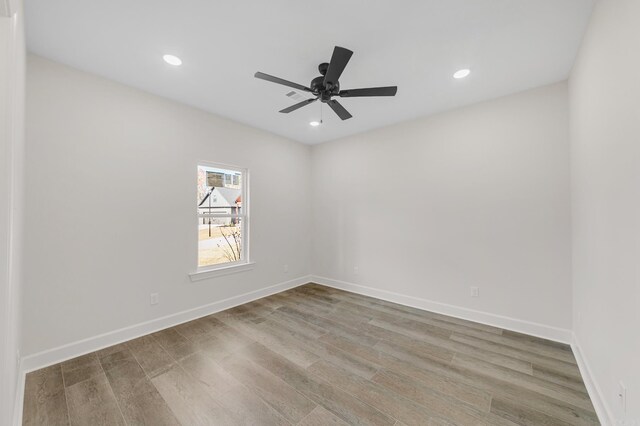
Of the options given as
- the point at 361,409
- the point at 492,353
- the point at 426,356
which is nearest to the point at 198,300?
the point at 361,409

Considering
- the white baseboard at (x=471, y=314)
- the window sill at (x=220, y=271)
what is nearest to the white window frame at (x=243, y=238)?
the window sill at (x=220, y=271)

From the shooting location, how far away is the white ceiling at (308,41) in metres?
1.73

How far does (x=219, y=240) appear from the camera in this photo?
12.3 feet

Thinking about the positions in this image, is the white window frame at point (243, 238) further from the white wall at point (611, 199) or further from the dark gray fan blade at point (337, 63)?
the white wall at point (611, 199)

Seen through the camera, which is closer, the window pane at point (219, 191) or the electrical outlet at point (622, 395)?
the electrical outlet at point (622, 395)

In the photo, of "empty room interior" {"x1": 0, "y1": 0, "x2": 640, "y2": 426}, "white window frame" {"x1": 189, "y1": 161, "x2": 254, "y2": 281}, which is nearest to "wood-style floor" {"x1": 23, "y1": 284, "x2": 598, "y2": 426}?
"empty room interior" {"x1": 0, "y1": 0, "x2": 640, "y2": 426}

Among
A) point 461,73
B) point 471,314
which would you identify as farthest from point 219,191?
point 471,314

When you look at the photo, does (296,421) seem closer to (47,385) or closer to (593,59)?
(47,385)

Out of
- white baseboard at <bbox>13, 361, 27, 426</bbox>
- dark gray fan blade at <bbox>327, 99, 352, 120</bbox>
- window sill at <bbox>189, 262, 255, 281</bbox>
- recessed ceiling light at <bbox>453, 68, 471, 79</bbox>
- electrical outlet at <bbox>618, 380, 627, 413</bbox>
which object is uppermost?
recessed ceiling light at <bbox>453, 68, 471, 79</bbox>

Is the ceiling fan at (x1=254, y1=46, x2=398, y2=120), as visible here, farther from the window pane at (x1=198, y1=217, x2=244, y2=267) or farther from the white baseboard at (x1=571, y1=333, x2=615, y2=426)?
the white baseboard at (x1=571, y1=333, x2=615, y2=426)

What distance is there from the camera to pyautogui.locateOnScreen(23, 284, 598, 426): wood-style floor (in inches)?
66.3

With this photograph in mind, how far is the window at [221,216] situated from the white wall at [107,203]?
0.69 ft

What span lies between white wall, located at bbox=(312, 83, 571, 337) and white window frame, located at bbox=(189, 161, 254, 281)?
163 centimetres

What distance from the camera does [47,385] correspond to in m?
1.96
